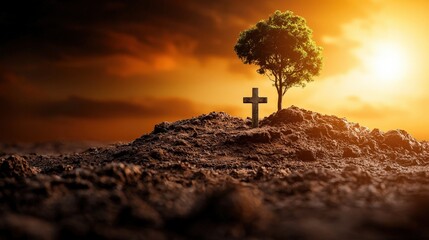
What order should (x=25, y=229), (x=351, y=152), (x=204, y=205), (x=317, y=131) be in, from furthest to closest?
(x=317, y=131), (x=351, y=152), (x=204, y=205), (x=25, y=229)

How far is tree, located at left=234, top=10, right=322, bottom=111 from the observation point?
121ft

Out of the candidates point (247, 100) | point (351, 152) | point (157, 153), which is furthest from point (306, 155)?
point (157, 153)

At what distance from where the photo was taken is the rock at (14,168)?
1962 centimetres

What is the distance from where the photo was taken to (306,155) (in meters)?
26.5

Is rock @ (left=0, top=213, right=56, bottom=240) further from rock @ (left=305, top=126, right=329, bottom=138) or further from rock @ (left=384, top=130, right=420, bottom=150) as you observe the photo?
rock @ (left=384, top=130, right=420, bottom=150)

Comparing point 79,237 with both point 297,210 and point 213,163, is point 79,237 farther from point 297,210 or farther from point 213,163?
point 213,163

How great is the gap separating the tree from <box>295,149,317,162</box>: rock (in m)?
11.6

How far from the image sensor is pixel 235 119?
35812 millimetres

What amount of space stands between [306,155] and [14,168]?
14820 mm

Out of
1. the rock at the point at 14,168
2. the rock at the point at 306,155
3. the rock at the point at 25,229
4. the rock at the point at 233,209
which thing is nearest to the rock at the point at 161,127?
the rock at the point at 306,155

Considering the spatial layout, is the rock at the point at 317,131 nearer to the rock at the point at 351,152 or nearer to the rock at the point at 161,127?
the rock at the point at 351,152

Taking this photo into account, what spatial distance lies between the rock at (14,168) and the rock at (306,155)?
13.8 metres

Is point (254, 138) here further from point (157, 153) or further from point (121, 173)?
point (121, 173)

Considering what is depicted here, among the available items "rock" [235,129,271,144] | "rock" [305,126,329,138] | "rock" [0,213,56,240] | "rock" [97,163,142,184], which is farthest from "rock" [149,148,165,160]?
"rock" [0,213,56,240]
